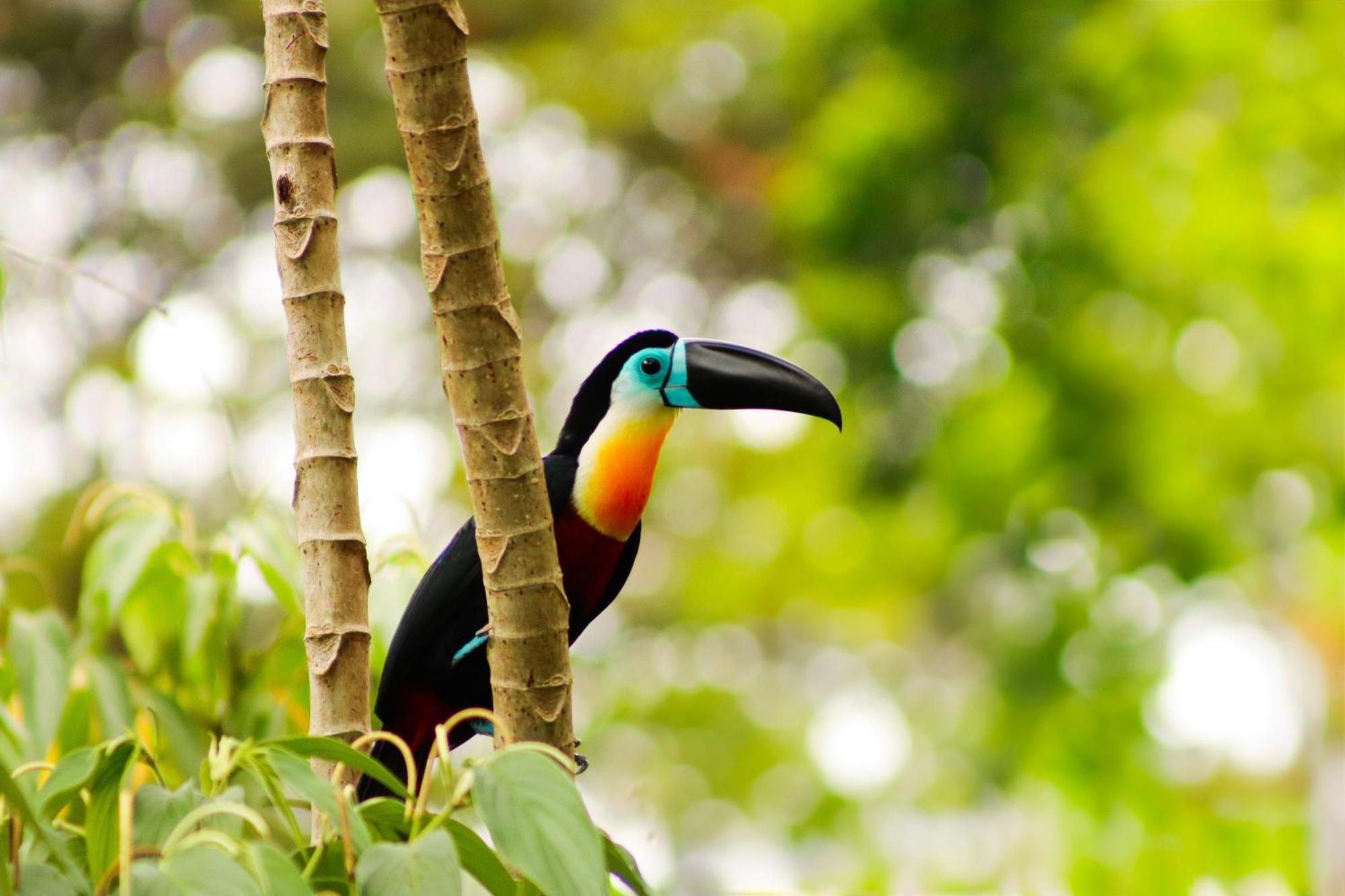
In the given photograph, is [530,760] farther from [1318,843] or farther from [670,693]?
[670,693]

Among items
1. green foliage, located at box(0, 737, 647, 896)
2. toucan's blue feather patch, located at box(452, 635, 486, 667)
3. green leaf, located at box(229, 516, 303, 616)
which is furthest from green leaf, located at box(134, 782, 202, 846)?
green leaf, located at box(229, 516, 303, 616)

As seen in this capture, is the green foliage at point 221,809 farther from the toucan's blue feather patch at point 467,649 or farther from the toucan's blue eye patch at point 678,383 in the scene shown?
the toucan's blue eye patch at point 678,383

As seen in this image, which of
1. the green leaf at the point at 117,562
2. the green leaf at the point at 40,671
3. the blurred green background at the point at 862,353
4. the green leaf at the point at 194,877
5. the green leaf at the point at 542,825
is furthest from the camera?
the blurred green background at the point at 862,353

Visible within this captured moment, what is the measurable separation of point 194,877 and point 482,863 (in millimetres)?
346

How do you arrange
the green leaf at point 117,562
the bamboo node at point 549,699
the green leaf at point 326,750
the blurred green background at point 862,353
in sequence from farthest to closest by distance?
the blurred green background at point 862,353 → the green leaf at point 117,562 → the bamboo node at point 549,699 → the green leaf at point 326,750

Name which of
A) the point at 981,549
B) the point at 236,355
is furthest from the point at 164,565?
the point at 236,355

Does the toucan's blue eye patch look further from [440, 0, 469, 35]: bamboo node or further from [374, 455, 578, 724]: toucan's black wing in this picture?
[440, 0, 469, 35]: bamboo node

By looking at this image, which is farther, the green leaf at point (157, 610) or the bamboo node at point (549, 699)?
the green leaf at point (157, 610)

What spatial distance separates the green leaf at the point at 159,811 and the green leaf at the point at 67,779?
0.10 metres

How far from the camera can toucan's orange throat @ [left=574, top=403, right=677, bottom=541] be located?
2139 mm

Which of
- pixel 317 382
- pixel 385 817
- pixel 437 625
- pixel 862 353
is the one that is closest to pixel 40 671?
pixel 437 625

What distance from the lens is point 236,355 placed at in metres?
8.70

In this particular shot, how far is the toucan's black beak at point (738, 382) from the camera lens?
198cm

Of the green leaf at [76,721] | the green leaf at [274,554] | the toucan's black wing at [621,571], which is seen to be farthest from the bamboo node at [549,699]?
the green leaf at [76,721]
